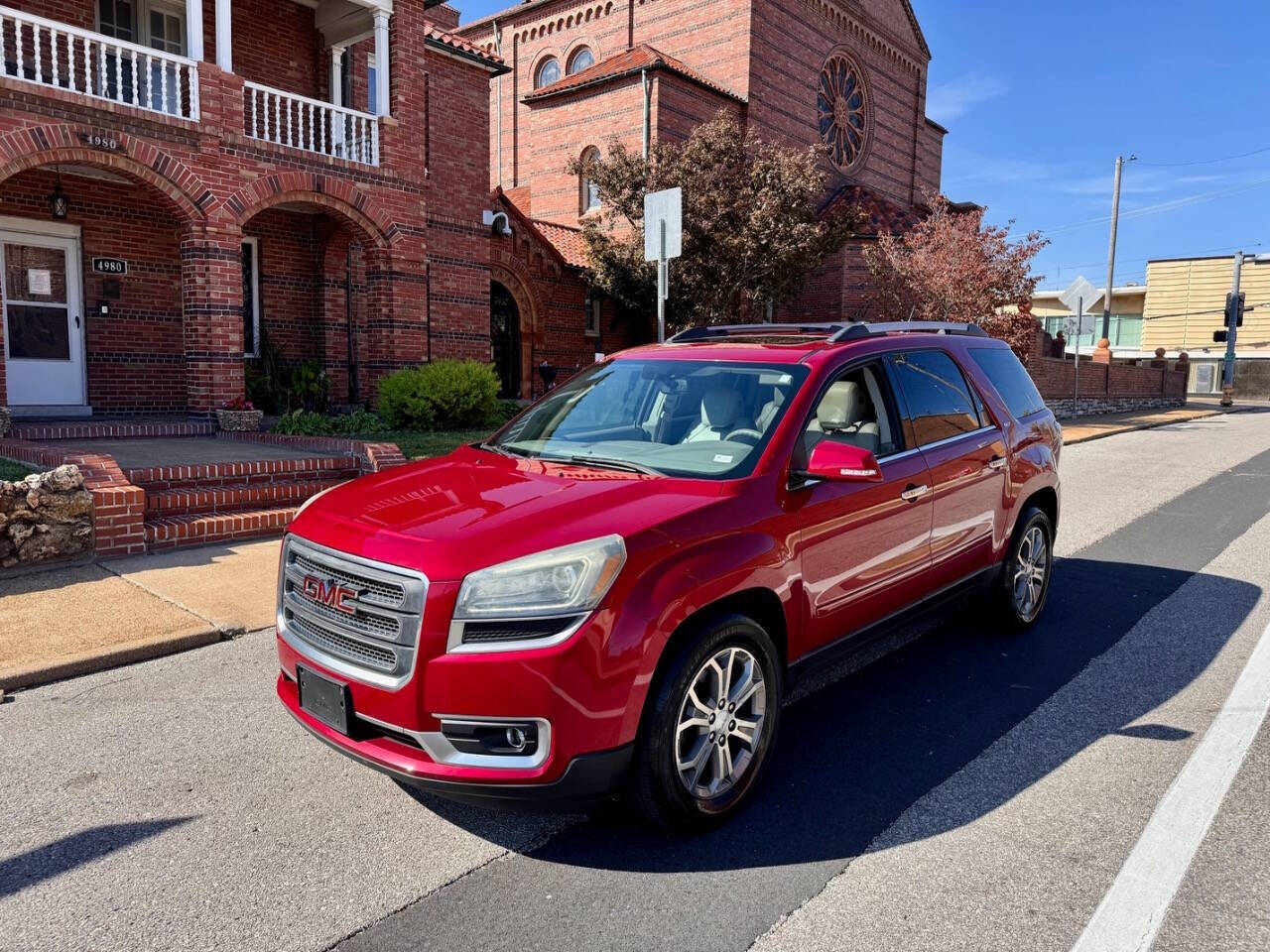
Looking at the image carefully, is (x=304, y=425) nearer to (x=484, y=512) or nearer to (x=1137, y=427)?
(x=484, y=512)

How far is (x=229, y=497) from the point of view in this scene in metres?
8.12

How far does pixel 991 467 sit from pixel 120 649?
5078 millimetres

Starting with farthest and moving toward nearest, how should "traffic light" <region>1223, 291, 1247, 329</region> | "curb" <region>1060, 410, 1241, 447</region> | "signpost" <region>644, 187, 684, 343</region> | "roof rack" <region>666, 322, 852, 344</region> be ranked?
1. "traffic light" <region>1223, 291, 1247, 329</region>
2. "curb" <region>1060, 410, 1241, 447</region>
3. "signpost" <region>644, 187, 684, 343</region>
4. "roof rack" <region>666, 322, 852, 344</region>

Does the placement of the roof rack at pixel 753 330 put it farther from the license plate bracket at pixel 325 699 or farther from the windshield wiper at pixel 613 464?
the license plate bracket at pixel 325 699

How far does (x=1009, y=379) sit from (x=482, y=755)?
440cm

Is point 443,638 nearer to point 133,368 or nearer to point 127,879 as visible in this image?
point 127,879

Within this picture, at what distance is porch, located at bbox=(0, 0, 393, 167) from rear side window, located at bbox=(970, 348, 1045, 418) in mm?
10908

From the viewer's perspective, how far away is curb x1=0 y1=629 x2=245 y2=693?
4.62m

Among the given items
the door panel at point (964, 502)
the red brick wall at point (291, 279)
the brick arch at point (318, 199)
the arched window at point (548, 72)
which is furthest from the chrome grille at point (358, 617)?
the arched window at point (548, 72)

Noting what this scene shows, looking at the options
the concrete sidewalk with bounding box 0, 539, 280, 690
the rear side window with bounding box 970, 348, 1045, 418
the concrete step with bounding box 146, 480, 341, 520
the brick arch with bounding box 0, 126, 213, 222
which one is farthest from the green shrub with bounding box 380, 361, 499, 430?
the rear side window with bounding box 970, 348, 1045, 418

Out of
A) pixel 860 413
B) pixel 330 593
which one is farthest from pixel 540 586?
pixel 860 413

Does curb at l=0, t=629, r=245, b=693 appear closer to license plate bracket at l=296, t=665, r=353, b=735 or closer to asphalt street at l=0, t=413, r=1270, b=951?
asphalt street at l=0, t=413, r=1270, b=951

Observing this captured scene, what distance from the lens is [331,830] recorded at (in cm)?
323

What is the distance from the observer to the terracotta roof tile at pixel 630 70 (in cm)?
2233
